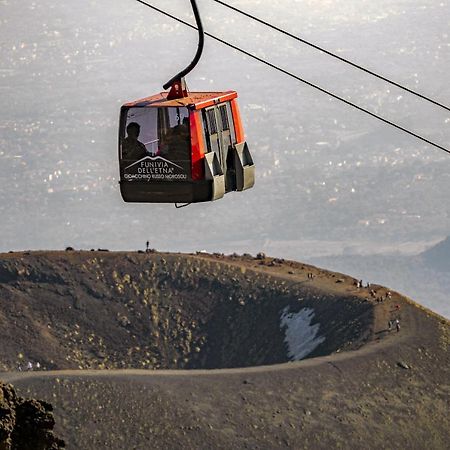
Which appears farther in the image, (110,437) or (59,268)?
(59,268)

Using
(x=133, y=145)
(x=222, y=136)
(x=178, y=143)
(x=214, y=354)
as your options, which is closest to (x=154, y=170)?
(x=178, y=143)

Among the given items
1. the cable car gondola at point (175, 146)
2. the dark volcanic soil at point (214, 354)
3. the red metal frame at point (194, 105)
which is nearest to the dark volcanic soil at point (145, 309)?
the dark volcanic soil at point (214, 354)

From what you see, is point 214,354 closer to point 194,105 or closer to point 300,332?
point 300,332

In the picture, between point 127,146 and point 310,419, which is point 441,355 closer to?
point 310,419

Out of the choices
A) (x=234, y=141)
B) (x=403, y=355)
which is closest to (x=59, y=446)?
(x=234, y=141)

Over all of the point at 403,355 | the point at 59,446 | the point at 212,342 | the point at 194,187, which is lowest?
the point at 212,342

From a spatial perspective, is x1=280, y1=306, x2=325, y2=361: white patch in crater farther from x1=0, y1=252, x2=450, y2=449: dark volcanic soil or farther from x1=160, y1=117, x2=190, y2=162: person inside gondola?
x1=160, y1=117, x2=190, y2=162: person inside gondola

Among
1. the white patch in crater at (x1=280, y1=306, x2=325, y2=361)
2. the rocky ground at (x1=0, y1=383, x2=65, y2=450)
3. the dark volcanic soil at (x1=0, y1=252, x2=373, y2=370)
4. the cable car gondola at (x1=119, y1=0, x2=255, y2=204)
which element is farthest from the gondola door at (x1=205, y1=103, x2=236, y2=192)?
the dark volcanic soil at (x1=0, y1=252, x2=373, y2=370)

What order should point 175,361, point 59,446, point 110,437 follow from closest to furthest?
point 59,446 < point 110,437 < point 175,361
